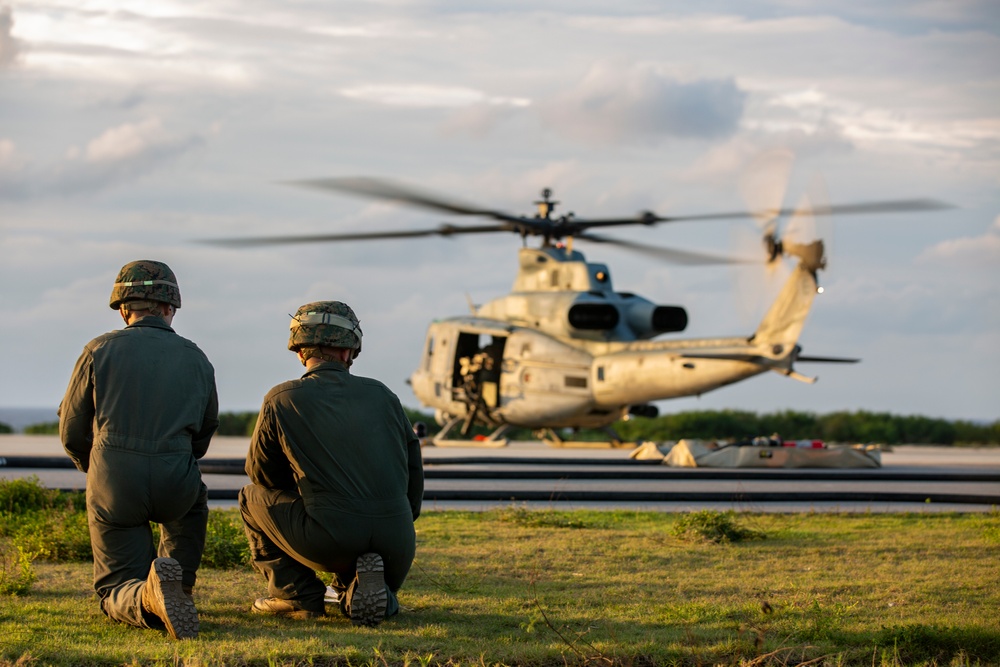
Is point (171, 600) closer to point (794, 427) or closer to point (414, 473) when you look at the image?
point (414, 473)

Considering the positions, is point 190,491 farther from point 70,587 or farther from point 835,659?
point 835,659

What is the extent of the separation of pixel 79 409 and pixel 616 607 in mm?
3001

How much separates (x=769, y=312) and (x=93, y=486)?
16327 mm

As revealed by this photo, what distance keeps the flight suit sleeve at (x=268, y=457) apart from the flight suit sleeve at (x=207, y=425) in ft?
1.01

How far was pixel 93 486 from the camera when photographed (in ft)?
19.7

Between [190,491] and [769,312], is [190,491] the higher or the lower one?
the lower one

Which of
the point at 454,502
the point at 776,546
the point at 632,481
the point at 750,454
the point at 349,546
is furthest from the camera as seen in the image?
the point at 750,454

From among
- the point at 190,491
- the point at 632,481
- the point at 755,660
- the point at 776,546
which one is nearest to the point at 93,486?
the point at 190,491

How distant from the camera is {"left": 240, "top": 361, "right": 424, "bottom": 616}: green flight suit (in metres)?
5.99

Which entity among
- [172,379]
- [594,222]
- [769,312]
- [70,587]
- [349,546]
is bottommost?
[70,587]

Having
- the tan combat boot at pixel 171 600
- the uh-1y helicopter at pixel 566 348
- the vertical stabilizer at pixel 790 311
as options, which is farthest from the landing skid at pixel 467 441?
the tan combat boot at pixel 171 600

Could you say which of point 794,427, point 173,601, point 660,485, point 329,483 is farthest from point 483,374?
point 173,601

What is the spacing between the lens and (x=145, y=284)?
6285 mm

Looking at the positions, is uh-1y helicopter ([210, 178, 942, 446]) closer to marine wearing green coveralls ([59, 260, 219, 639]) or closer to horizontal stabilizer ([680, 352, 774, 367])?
horizontal stabilizer ([680, 352, 774, 367])
